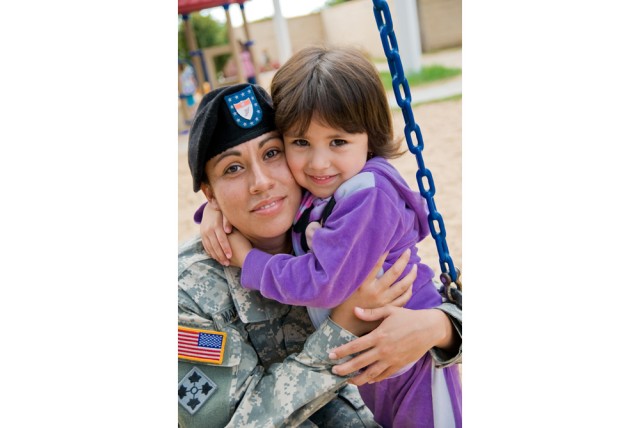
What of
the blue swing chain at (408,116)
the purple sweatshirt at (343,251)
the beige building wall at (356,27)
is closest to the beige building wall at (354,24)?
the beige building wall at (356,27)

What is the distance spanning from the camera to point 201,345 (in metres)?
1.74

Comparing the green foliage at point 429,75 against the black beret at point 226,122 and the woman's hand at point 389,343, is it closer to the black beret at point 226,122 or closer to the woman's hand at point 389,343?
the black beret at point 226,122

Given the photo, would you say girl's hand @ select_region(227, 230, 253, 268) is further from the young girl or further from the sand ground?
the sand ground

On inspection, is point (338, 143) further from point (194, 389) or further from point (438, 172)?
point (438, 172)

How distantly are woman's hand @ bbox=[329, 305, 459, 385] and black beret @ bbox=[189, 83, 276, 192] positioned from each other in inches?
23.7

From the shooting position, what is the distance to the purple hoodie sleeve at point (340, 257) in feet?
5.35

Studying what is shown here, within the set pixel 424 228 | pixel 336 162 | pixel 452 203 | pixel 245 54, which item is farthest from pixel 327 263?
pixel 245 54

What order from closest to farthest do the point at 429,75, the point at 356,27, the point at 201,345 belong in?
1. the point at 201,345
2. the point at 429,75
3. the point at 356,27

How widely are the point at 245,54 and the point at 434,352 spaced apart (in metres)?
10.8

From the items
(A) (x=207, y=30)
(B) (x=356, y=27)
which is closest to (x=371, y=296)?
(A) (x=207, y=30)

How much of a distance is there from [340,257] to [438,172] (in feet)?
17.5

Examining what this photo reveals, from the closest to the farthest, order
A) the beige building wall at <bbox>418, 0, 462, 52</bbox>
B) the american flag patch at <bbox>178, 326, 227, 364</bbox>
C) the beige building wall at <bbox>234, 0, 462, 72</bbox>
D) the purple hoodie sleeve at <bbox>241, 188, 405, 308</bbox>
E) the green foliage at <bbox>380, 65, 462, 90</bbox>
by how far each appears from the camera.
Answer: the purple hoodie sleeve at <bbox>241, 188, 405, 308</bbox>
the american flag patch at <bbox>178, 326, 227, 364</bbox>
the green foliage at <bbox>380, 65, 462, 90</bbox>
the beige building wall at <bbox>418, 0, 462, 52</bbox>
the beige building wall at <bbox>234, 0, 462, 72</bbox>

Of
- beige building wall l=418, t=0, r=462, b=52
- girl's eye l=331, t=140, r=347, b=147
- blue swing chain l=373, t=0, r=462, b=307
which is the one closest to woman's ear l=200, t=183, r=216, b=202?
girl's eye l=331, t=140, r=347, b=147

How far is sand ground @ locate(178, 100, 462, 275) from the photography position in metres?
5.21
